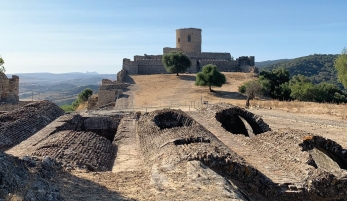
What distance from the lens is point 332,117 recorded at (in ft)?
72.5

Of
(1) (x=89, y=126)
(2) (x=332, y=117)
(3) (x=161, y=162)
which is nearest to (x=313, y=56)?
(2) (x=332, y=117)

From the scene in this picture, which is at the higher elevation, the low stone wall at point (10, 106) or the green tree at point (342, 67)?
the green tree at point (342, 67)

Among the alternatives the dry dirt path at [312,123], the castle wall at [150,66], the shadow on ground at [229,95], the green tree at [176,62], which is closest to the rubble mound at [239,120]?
the dry dirt path at [312,123]

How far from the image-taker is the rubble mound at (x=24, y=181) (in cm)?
428

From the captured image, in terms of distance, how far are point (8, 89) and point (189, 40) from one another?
107ft

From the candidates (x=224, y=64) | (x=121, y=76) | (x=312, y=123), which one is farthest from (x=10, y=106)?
(x=224, y=64)

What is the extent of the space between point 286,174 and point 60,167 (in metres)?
4.30

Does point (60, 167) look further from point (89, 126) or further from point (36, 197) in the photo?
point (89, 126)

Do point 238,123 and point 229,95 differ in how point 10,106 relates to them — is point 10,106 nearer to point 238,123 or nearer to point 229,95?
point 238,123

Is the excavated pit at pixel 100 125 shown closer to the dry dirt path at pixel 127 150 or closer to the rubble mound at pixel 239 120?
the dry dirt path at pixel 127 150

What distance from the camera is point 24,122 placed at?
13469mm

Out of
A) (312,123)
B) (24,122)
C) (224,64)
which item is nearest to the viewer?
(24,122)

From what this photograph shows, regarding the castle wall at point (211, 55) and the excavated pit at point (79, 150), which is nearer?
the excavated pit at point (79, 150)

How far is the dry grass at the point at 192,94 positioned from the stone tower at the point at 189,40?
946 cm
